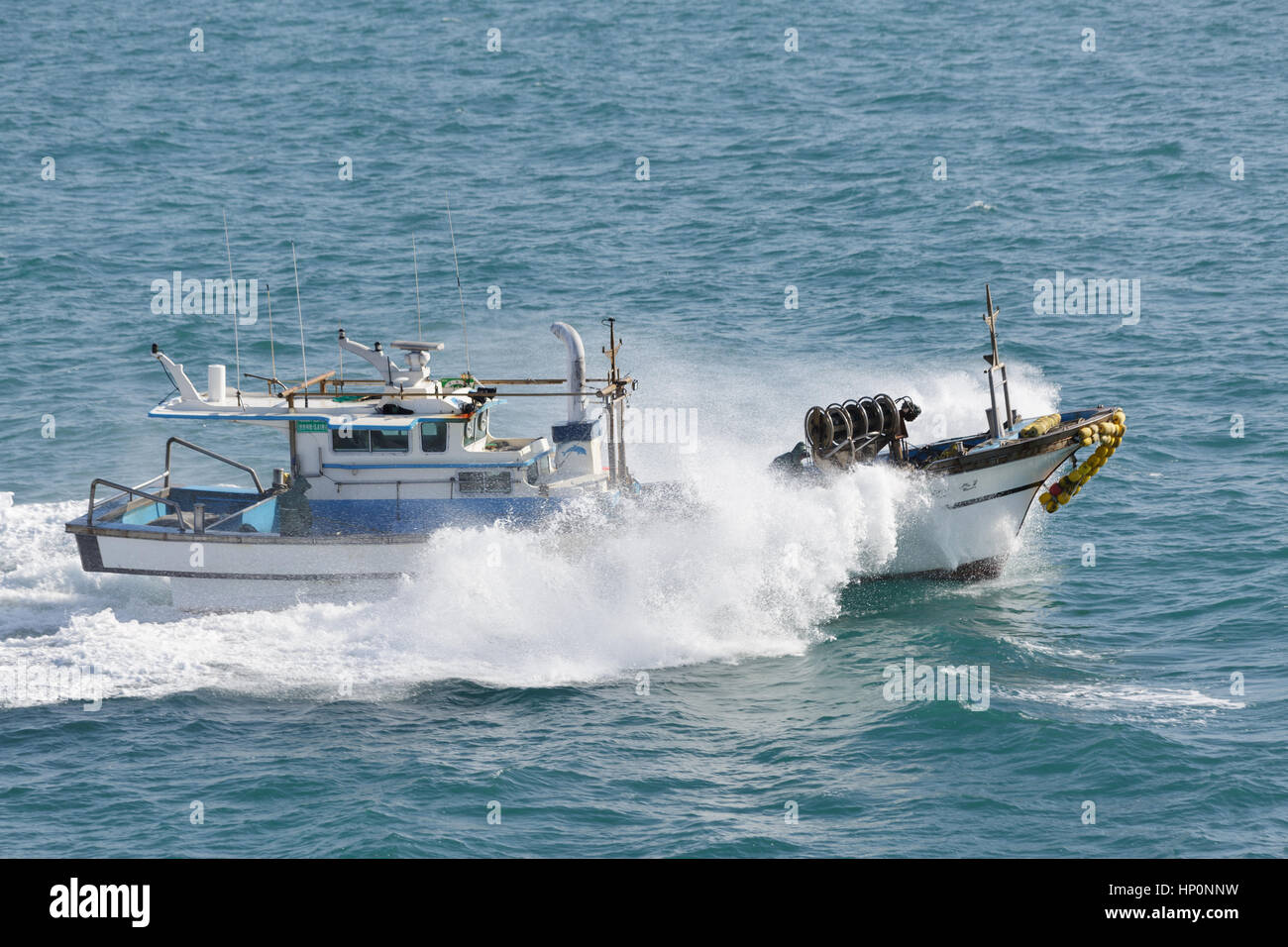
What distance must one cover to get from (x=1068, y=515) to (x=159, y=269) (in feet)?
106

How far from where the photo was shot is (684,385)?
3919cm

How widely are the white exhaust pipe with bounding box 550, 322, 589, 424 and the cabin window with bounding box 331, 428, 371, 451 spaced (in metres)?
3.78

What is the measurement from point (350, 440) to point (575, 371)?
433 cm

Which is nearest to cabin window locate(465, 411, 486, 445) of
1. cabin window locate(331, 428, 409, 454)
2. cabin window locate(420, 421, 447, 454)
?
cabin window locate(420, 421, 447, 454)

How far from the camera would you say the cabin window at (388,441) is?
2783cm

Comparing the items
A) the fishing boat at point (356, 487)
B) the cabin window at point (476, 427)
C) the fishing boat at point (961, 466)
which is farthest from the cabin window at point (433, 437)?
the fishing boat at point (961, 466)
